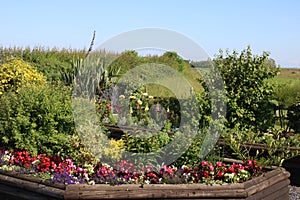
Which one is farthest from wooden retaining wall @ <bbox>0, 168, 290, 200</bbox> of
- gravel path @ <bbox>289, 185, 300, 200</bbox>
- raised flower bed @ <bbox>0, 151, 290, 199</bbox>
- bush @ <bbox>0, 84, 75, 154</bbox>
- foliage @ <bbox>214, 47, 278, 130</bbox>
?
foliage @ <bbox>214, 47, 278, 130</bbox>

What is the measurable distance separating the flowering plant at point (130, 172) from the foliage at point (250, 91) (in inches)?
110

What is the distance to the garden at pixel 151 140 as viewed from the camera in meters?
4.35

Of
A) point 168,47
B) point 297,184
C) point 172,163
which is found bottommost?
point 297,184

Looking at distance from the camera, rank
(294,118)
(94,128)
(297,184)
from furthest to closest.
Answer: (294,118) < (297,184) < (94,128)

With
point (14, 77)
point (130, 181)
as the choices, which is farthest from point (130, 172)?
point (14, 77)

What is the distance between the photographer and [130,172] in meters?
4.77

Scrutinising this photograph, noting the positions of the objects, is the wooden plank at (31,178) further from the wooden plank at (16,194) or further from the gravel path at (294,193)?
the gravel path at (294,193)

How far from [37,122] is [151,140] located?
4.55 ft

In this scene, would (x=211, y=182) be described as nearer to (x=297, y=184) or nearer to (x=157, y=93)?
(x=297, y=184)

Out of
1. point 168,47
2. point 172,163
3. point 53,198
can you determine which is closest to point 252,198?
point 172,163

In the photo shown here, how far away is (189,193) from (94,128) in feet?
5.78

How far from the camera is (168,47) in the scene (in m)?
6.27

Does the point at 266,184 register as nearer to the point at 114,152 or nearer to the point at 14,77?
the point at 114,152

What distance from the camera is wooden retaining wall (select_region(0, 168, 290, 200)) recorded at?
13.1 ft
